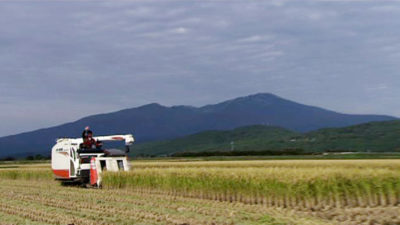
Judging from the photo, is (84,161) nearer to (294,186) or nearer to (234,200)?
(234,200)

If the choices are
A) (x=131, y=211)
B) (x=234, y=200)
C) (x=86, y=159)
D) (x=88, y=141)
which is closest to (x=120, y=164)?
(x=86, y=159)

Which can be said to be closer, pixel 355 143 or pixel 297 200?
pixel 297 200

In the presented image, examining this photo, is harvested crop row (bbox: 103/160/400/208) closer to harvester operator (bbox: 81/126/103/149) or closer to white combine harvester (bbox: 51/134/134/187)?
white combine harvester (bbox: 51/134/134/187)

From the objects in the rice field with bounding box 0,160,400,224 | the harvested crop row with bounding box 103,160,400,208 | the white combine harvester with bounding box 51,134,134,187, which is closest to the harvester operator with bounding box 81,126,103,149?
the white combine harvester with bounding box 51,134,134,187

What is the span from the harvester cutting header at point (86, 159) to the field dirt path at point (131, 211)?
18.7 ft

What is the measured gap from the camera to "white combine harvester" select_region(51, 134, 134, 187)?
3231 cm

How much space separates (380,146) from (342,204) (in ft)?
500

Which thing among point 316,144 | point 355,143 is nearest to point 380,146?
point 355,143

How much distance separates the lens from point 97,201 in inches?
941

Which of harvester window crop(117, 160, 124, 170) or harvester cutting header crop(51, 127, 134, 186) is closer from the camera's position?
harvester cutting header crop(51, 127, 134, 186)

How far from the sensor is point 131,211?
786 inches

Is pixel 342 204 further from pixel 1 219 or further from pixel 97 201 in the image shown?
pixel 1 219

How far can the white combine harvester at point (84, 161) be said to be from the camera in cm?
3231

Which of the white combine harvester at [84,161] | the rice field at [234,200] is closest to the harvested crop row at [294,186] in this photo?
the rice field at [234,200]
